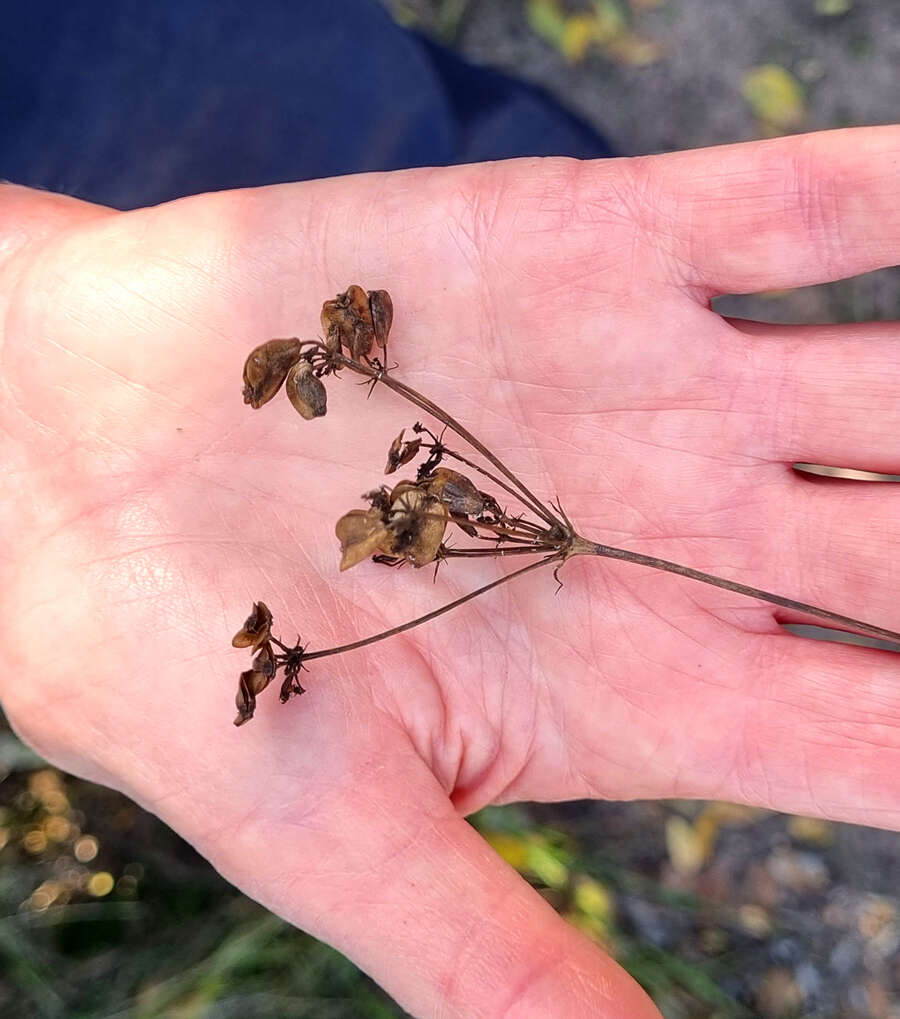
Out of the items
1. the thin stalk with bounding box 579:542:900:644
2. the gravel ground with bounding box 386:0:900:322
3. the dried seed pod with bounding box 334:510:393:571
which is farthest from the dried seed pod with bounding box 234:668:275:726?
the gravel ground with bounding box 386:0:900:322

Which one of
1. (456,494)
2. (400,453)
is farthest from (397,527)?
(400,453)

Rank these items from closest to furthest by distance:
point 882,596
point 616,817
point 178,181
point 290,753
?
point 290,753 → point 882,596 → point 178,181 → point 616,817

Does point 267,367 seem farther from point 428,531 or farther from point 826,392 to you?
point 826,392

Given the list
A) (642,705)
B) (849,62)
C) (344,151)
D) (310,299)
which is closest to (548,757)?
(642,705)

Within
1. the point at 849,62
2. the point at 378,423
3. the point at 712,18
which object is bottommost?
the point at 378,423

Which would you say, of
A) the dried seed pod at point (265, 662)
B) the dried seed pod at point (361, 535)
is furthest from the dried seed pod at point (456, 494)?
the dried seed pod at point (265, 662)

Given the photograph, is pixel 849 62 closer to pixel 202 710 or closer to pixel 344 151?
pixel 344 151
